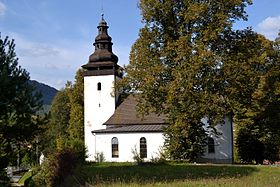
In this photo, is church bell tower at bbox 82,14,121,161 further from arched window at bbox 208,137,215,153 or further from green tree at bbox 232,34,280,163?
green tree at bbox 232,34,280,163

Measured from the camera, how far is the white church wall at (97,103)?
4725 centimetres

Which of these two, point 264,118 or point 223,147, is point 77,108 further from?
point 264,118

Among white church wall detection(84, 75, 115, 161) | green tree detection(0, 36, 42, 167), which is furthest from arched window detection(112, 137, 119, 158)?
green tree detection(0, 36, 42, 167)

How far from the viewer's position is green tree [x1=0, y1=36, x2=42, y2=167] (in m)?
12.9

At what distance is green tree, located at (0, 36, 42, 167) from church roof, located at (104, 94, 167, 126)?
28.9 meters

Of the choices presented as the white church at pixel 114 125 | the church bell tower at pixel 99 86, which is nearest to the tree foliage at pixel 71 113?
the church bell tower at pixel 99 86

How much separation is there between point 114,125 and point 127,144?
341cm

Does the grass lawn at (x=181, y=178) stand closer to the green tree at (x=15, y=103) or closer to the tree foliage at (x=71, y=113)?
the green tree at (x=15, y=103)

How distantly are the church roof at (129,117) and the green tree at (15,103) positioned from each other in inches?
1138

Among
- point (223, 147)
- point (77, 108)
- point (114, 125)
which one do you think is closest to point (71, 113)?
point (77, 108)

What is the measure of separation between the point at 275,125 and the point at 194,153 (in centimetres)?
998

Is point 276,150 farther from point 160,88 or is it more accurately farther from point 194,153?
point 160,88

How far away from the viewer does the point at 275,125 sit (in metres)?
37.1

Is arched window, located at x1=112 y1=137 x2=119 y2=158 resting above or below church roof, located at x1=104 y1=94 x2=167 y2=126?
below
